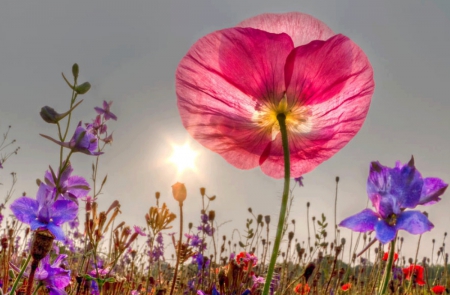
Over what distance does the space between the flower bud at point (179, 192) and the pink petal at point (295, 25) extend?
459 millimetres

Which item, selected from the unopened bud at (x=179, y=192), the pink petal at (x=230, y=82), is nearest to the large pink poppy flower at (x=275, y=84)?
the pink petal at (x=230, y=82)

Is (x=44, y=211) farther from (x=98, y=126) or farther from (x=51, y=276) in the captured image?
(x=98, y=126)

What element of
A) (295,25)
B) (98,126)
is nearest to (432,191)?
(295,25)

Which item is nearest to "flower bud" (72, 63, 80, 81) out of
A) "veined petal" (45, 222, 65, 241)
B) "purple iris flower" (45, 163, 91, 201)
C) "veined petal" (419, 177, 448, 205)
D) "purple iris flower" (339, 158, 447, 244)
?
"purple iris flower" (45, 163, 91, 201)

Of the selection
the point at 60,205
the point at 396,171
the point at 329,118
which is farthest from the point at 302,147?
the point at 60,205

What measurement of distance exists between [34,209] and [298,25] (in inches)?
30.5

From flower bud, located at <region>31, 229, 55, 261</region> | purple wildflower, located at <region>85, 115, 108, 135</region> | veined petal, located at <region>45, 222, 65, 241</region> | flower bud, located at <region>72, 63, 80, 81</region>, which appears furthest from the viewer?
purple wildflower, located at <region>85, 115, 108, 135</region>

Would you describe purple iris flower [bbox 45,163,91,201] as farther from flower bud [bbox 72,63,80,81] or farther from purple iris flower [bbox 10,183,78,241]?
flower bud [bbox 72,63,80,81]

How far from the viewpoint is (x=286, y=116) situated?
879 mm

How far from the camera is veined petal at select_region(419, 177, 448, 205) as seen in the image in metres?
0.74

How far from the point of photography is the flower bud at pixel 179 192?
97 cm

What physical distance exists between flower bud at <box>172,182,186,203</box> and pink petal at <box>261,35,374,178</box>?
29cm

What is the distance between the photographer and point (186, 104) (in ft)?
2.75

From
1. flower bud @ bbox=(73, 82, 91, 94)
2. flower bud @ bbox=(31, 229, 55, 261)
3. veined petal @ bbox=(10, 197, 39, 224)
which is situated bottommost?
flower bud @ bbox=(31, 229, 55, 261)
